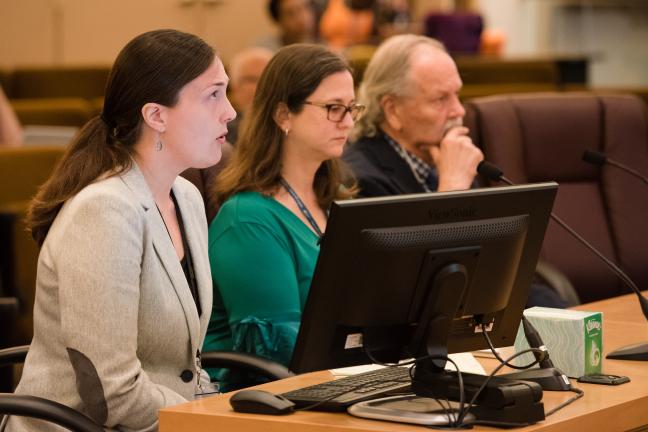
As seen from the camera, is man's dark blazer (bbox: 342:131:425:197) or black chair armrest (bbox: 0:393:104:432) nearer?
black chair armrest (bbox: 0:393:104:432)

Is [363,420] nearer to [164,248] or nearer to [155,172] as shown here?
[164,248]

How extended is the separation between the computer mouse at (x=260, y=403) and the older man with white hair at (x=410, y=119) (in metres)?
1.47

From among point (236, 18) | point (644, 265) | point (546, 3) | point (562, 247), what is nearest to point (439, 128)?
point (562, 247)

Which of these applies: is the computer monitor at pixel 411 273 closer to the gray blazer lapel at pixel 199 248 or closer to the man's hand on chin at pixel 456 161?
the gray blazer lapel at pixel 199 248

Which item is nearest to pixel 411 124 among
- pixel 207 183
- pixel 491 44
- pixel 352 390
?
pixel 207 183

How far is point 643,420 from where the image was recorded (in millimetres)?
1941

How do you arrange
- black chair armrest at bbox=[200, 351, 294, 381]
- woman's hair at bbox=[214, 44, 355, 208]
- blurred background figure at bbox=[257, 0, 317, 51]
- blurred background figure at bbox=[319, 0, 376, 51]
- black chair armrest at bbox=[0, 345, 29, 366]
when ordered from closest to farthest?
black chair armrest at bbox=[0, 345, 29, 366]
black chair armrest at bbox=[200, 351, 294, 381]
woman's hair at bbox=[214, 44, 355, 208]
blurred background figure at bbox=[257, 0, 317, 51]
blurred background figure at bbox=[319, 0, 376, 51]

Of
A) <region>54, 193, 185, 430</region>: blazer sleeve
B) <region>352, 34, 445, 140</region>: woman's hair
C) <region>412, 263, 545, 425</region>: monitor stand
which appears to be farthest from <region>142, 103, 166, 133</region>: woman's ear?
<region>352, 34, 445, 140</region>: woman's hair

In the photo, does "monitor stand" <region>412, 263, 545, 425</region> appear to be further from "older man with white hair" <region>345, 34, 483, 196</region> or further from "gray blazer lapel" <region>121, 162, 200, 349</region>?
"older man with white hair" <region>345, 34, 483, 196</region>

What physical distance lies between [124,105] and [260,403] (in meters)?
0.64

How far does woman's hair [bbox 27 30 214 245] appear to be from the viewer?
211 centimetres

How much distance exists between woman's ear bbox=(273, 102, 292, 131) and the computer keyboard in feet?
2.81

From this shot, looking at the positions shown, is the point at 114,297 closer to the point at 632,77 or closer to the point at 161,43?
the point at 161,43

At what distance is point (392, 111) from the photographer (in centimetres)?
336
